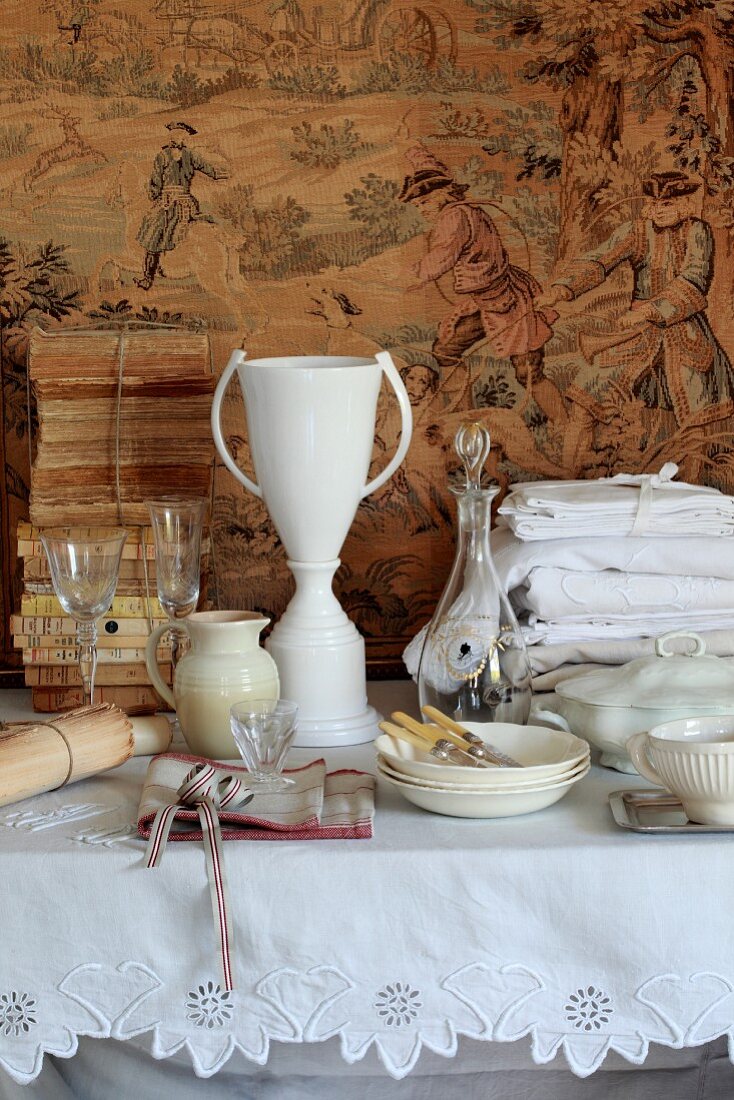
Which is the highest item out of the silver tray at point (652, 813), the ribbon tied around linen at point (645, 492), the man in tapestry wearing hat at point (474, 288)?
the man in tapestry wearing hat at point (474, 288)

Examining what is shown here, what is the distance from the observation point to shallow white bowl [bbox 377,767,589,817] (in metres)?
0.94

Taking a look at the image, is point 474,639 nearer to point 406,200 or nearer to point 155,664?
point 155,664

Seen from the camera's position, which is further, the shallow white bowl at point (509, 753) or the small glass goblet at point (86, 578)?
the small glass goblet at point (86, 578)

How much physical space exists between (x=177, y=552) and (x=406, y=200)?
24.5 inches

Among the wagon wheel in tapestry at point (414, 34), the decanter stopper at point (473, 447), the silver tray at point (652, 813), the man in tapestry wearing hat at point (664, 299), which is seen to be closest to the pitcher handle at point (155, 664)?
the decanter stopper at point (473, 447)

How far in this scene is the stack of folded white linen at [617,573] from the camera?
1.33m

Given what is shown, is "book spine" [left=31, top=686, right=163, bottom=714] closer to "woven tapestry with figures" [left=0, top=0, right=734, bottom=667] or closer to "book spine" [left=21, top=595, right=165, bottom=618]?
"book spine" [left=21, top=595, right=165, bottom=618]

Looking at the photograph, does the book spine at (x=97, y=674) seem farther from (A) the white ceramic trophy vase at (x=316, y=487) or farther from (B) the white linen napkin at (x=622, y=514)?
(B) the white linen napkin at (x=622, y=514)

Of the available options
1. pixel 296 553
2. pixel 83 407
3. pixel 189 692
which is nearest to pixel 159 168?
pixel 83 407

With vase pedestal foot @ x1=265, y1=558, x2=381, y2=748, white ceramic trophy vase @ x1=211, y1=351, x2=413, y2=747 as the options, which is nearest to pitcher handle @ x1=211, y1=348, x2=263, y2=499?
white ceramic trophy vase @ x1=211, y1=351, x2=413, y2=747

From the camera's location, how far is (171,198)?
1.54m

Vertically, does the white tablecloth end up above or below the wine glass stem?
below

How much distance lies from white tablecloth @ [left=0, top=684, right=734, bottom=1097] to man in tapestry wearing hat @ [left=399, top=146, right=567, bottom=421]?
2.72 ft

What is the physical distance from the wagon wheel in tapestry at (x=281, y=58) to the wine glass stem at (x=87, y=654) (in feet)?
2.60
